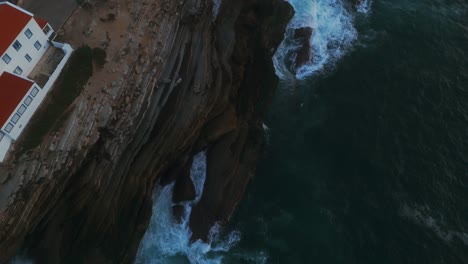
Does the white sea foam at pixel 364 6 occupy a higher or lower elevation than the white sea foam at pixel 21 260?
higher

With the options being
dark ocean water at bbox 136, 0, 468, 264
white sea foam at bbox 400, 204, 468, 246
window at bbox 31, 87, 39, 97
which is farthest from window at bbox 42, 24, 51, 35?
white sea foam at bbox 400, 204, 468, 246

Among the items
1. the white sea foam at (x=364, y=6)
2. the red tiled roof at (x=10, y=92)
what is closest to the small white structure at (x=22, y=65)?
the red tiled roof at (x=10, y=92)

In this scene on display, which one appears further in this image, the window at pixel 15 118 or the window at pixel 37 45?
the window at pixel 37 45

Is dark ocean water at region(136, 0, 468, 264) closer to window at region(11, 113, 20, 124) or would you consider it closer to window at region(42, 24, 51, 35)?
window at region(11, 113, 20, 124)

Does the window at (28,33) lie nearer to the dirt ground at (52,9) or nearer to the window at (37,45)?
the window at (37,45)

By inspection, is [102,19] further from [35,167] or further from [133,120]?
[35,167]
